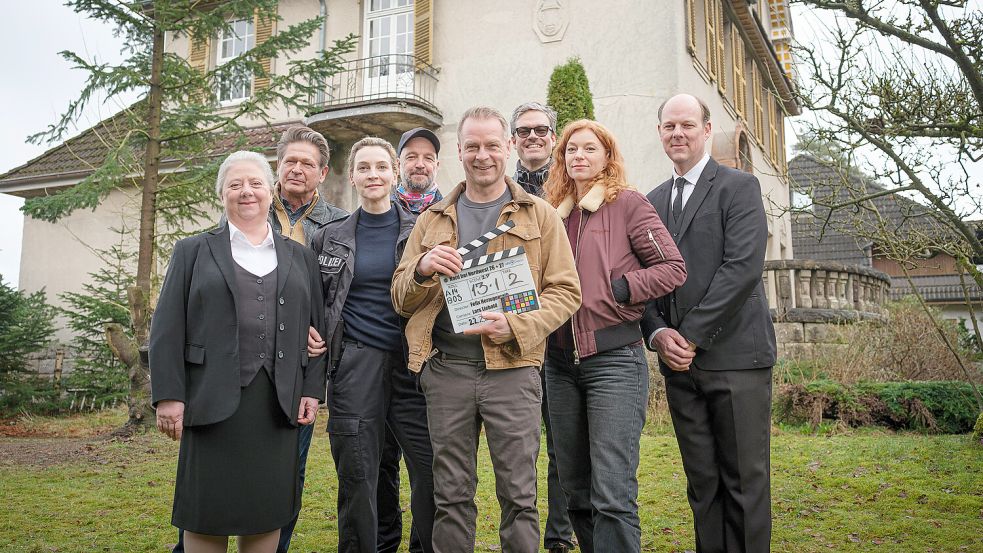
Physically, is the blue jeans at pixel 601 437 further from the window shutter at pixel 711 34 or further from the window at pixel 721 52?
the window at pixel 721 52

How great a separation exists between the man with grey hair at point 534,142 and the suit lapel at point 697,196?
1.06 metres

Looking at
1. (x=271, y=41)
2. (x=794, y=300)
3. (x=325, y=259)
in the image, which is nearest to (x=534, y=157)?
(x=325, y=259)

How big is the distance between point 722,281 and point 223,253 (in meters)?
2.27

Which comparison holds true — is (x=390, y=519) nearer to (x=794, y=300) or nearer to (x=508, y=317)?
(x=508, y=317)

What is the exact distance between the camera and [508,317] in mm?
3238

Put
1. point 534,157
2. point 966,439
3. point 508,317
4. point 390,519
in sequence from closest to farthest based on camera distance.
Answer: point 508,317 → point 390,519 → point 534,157 → point 966,439

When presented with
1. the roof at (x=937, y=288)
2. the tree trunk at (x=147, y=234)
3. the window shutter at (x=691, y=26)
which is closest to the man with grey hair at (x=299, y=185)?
the tree trunk at (x=147, y=234)

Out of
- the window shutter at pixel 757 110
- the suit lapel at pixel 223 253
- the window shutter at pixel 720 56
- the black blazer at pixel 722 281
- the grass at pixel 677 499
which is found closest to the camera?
the suit lapel at pixel 223 253

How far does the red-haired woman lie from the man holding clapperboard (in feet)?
0.77

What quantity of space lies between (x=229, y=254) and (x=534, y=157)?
203cm

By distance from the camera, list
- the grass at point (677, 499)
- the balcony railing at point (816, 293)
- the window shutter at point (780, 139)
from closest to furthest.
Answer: the grass at point (677, 499) < the balcony railing at point (816, 293) < the window shutter at point (780, 139)

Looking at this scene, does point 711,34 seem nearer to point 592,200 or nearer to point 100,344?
point 100,344

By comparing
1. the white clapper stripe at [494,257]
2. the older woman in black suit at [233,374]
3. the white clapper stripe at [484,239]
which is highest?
the white clapper stripe at [484,239]

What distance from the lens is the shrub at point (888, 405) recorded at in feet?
31.7
